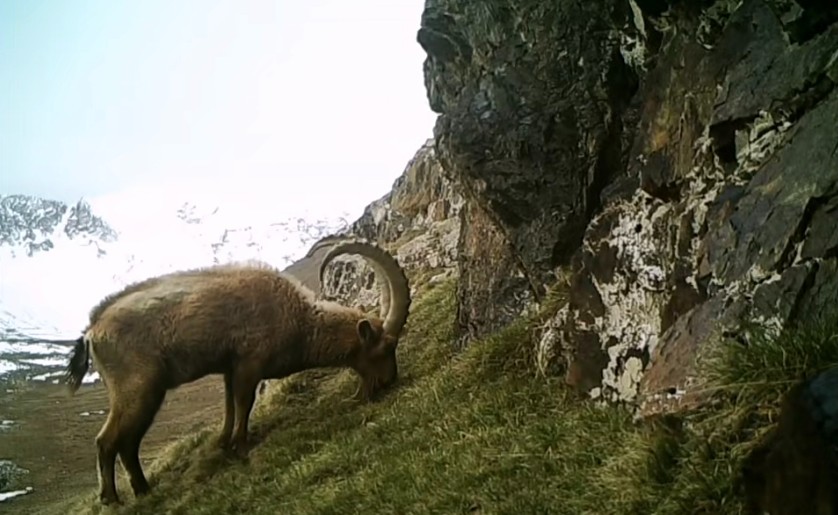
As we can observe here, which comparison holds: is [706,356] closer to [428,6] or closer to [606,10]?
[606,10]

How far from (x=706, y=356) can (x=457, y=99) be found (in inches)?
239

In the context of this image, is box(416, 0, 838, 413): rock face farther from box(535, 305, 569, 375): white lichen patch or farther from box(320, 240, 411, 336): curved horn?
box(320, 240, 411, 336): curved horn

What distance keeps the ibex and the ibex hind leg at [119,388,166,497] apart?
1 cm

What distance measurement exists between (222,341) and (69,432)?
4180cm

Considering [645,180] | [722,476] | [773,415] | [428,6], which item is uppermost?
[428,6]

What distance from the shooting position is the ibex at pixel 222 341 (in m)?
10.8

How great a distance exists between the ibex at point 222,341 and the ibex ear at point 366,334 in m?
0.01

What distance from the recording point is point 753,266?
537cm

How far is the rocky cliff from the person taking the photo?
5375mm

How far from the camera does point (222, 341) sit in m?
11.2

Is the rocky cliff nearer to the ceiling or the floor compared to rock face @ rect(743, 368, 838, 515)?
nearer to the ceiling

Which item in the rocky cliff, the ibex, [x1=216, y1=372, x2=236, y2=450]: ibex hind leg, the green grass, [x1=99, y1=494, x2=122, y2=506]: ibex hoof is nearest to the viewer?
the green grass

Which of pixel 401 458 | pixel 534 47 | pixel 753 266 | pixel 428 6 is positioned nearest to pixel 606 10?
pixel 534 47

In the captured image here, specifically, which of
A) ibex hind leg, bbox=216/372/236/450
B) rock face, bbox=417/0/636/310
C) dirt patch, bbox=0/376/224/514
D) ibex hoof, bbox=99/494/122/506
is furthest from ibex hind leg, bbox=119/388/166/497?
rock face, bbox=417/0/636/310
